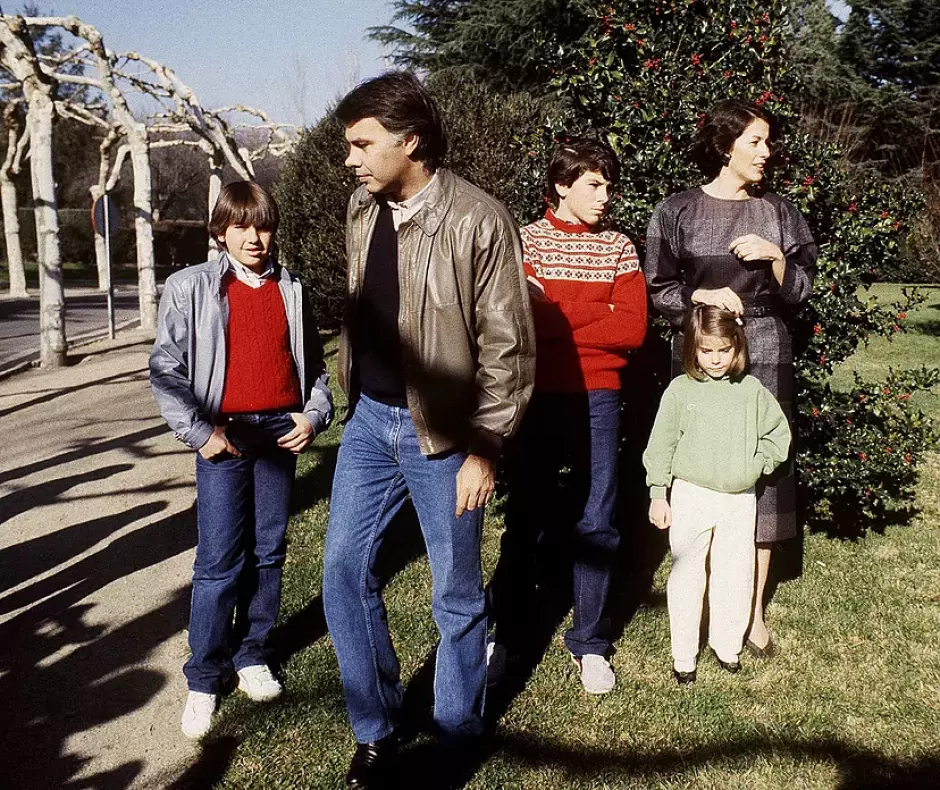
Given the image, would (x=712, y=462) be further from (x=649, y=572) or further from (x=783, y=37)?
(x=783, y=37)

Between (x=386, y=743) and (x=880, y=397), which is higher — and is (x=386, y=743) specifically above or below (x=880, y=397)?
below

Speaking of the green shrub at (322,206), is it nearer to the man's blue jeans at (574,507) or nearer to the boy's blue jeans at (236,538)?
the man's blue jeans at (574,507)

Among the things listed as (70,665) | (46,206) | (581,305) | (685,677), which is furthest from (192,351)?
(46,206)

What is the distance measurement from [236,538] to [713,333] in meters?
1.97

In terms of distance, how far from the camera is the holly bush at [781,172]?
14.9 feet

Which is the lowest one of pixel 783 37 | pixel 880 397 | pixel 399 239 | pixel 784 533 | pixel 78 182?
pixel 78 182

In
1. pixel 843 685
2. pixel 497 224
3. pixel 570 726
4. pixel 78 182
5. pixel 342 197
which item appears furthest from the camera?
pixel 78 182

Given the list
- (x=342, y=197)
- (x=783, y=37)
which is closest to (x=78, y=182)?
(x=342, y=197)

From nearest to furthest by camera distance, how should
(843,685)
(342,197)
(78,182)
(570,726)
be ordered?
1. (570,726)
2. (843,685)
3. (342,197)
4. (78,182)

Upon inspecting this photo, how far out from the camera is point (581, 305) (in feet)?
11.2

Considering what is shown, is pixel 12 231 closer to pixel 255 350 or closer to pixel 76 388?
pixel 76 388

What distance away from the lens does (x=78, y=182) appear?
4175 cm

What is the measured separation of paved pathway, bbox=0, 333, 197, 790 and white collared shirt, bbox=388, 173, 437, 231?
6.55 ft

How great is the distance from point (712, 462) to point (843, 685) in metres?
1.08
